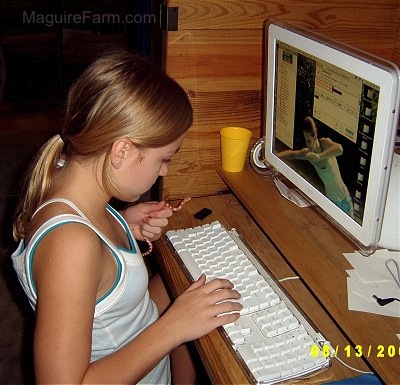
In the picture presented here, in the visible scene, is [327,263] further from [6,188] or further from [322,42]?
[6,188]

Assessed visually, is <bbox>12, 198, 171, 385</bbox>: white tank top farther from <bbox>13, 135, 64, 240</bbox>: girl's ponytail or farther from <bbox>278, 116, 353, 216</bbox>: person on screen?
<bbox>278, 116, 353, 216</bbox>: person on screen

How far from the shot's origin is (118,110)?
866 millimetres

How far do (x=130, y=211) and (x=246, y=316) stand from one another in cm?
46

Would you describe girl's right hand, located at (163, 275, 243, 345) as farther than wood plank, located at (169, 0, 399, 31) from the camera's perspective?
No

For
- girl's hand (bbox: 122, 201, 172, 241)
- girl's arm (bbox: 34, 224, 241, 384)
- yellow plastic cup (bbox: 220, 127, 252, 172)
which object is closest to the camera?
girl's arm (bbox: 34, 224, 241, 384)

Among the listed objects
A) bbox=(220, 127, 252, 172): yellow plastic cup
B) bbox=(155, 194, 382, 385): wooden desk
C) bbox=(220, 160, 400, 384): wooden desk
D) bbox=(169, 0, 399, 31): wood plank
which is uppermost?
bbox=(169, 0, 399, 31): wood plank

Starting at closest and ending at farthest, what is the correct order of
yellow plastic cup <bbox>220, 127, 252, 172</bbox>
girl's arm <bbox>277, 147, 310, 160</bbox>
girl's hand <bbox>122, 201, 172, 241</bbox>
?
girl's arm <bbox>277, 147, 310, 160</bbox> → girl's hand <bbox>122, 201, 172, 241</bbox> → yellow plastic cup <bbox>220, 127, 252, 172</bbox>

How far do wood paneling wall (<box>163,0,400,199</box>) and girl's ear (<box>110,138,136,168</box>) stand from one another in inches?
16.5

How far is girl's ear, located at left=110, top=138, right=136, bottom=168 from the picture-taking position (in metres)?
0.87

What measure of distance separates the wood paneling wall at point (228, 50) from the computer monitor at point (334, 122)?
149 millimetres

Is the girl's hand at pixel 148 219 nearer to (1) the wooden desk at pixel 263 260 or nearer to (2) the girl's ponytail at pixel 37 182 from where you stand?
(1) the wooden desk at pixel 263 260

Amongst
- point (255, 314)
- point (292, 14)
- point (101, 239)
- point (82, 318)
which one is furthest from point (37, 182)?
point (292, 14)

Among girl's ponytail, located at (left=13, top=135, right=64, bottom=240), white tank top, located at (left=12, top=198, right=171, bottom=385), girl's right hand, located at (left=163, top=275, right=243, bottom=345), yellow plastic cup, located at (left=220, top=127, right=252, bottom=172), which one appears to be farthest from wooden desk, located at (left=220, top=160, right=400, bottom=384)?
girl's ponytail, located at (left=13, top=135, right=64, bottom=240)

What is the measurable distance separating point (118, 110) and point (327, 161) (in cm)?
42
